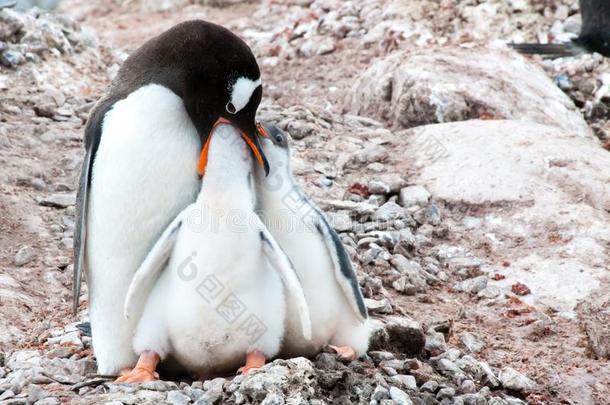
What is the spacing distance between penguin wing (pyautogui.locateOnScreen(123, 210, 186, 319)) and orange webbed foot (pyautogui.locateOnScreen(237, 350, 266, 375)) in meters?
0.40

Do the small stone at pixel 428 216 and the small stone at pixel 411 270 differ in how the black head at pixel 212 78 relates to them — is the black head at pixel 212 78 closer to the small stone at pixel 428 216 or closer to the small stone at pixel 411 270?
the small stone at pixel 411 270

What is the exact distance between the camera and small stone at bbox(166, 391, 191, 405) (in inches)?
118

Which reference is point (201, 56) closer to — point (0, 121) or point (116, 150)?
point (116, 150)

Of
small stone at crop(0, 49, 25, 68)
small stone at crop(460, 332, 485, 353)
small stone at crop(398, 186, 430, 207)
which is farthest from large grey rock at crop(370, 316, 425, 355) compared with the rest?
small stone at crop(0, 49, 25, 68)

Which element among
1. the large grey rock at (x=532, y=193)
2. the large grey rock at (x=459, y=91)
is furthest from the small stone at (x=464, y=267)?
the large grey rock at (x=459, y=91)

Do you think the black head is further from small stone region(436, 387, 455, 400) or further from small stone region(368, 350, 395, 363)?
small stone region(436, 387, 455, 400)

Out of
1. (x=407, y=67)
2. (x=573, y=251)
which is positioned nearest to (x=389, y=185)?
(x=573, y=251)

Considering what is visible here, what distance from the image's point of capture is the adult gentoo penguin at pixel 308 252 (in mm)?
3445

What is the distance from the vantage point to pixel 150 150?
11.0 ft

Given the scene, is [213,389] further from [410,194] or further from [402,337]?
[410,194]

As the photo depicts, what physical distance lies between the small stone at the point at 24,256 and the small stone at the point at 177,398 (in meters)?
1.93

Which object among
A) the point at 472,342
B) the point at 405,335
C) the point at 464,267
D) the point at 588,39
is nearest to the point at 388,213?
the point at 464,267

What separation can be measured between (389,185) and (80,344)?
2.21 metres

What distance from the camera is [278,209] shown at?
345cm
